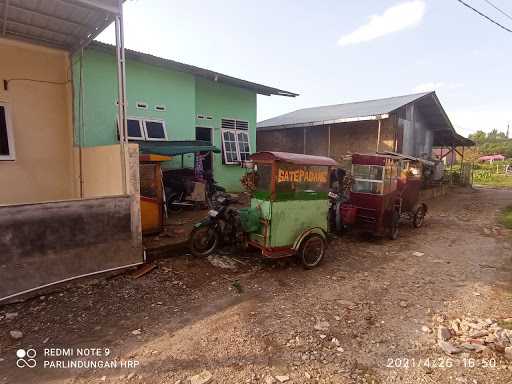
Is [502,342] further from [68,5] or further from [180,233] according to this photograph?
[68,5]

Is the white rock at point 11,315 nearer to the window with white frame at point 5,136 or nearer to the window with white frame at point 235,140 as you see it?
the window with white frame at point 5,136

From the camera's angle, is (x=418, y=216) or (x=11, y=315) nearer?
(x=11, y=315)

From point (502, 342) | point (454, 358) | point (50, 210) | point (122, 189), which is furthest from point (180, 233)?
point (502, 342)

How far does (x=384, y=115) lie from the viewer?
1112cm

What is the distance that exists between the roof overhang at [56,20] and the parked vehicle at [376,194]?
6.23m

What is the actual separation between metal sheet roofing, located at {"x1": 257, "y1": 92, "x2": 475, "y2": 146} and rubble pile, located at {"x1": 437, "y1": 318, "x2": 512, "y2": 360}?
907cm

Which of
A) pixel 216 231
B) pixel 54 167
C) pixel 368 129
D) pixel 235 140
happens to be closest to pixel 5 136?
pixel 54 167

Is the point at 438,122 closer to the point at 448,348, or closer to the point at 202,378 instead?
the point at 448,348

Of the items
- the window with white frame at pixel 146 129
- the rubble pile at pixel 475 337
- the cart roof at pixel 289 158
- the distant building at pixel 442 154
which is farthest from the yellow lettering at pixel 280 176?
the distant building at pixel 442 154

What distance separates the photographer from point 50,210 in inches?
161

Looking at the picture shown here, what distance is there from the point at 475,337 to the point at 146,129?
27.3ft

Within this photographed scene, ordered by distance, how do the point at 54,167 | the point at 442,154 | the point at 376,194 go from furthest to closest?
1. the point at 442,154
2. the point at 376,194
3. the point at 54,167

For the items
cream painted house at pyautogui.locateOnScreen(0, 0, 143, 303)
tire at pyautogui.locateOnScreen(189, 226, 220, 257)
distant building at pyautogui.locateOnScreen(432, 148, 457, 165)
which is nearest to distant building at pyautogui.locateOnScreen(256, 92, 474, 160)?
distant building at pyautogui.locateOnScreen(432, 148, 457, 165)

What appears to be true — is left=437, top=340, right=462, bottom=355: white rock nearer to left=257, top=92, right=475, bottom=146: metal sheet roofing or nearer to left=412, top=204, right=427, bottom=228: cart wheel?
left=412, top=204, right=427, bottom=228: cart wheel
